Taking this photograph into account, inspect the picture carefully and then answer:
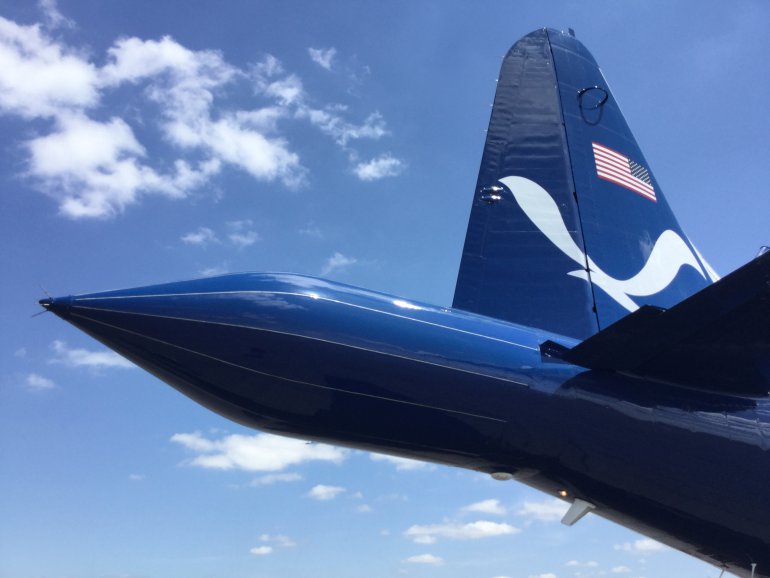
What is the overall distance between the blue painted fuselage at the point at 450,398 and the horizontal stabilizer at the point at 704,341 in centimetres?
19

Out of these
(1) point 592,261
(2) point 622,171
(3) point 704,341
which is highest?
(2) point 622,171

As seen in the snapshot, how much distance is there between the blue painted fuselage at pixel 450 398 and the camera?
7.14 metres

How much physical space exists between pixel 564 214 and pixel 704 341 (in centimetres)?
397

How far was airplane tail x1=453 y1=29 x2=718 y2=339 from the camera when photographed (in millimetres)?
10539

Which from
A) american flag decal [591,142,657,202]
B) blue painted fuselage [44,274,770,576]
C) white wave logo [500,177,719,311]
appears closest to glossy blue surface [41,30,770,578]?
blue painted fuselage [44,274,770,576]

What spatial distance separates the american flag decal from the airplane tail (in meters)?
0.03

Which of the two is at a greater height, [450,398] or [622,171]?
[622,171]

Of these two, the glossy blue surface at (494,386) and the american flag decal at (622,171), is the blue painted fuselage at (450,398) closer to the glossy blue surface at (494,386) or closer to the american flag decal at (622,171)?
the glossy blue surface at (494,386)

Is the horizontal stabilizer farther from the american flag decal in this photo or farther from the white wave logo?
the american flag decal

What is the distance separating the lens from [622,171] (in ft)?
40.4

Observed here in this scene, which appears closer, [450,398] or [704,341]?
[450,398]

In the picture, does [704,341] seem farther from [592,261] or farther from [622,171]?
[622,171]

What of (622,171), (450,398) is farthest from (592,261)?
(450,398)

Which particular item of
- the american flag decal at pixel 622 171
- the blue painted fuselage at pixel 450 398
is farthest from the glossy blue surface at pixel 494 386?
the american flag decal at pixel 622 171
